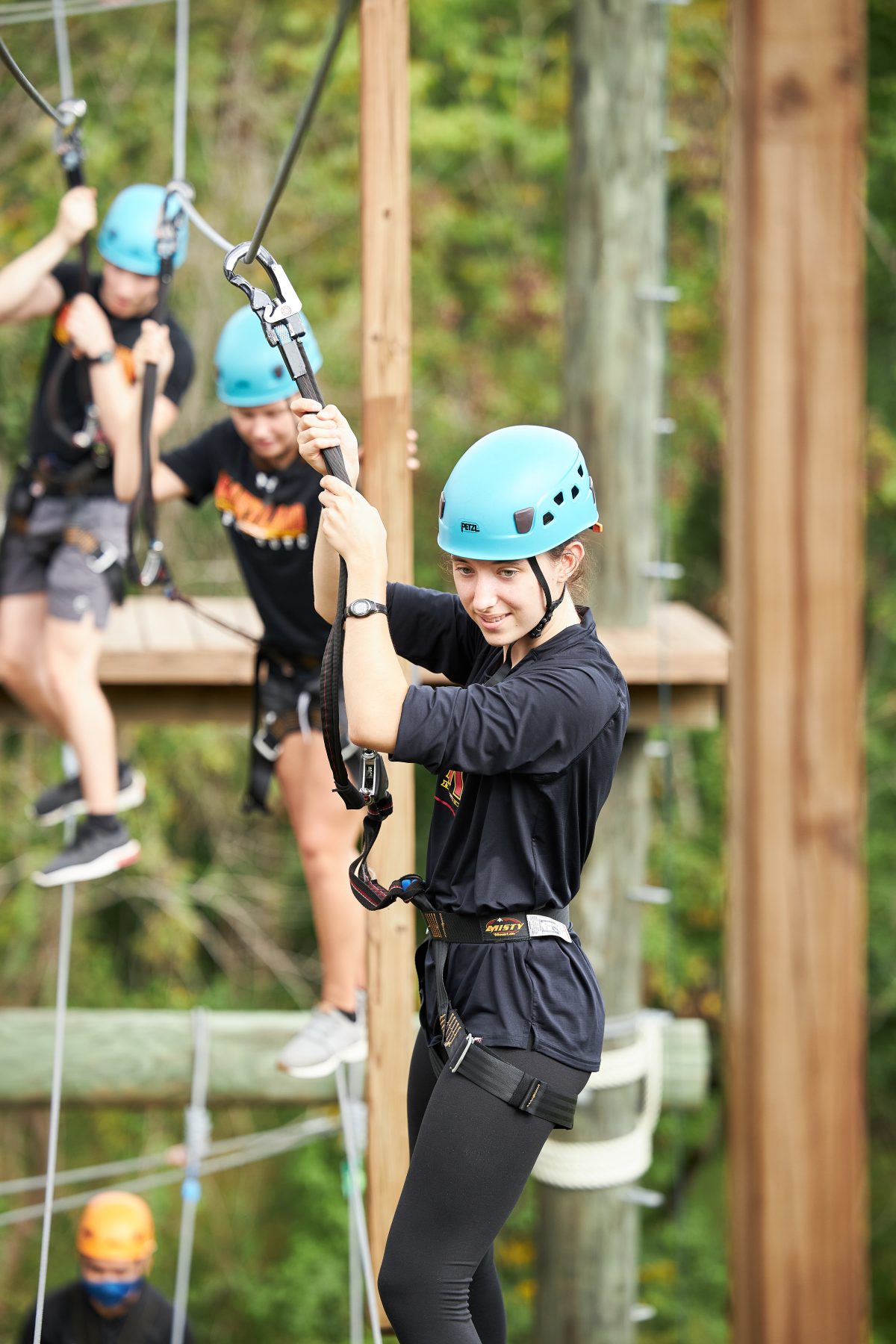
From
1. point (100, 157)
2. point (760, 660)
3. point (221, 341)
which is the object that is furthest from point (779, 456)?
point (100, 157)

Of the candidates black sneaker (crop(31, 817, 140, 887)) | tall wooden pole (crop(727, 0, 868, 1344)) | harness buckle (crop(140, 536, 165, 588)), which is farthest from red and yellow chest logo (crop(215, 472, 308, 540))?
tall wooden pole (crop(727, 0, 868, 1344))

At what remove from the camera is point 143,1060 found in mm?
4398

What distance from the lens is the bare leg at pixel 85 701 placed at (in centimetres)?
346

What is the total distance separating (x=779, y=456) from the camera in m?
2.24

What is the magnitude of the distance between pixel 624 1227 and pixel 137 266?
2.95 metres

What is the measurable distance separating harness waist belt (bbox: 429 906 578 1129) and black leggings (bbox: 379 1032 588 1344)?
0.05ft

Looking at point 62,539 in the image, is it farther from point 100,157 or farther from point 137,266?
point 100,157

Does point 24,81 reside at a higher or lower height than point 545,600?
higher

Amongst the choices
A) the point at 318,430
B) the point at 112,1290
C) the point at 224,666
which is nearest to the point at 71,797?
the point at 224,666

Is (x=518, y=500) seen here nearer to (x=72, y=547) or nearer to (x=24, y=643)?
(x=72, y=547)

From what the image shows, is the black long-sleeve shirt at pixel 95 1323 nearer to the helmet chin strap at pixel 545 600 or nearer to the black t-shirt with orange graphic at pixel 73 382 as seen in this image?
the black t-shirt with orange graphic at pixel 73 382

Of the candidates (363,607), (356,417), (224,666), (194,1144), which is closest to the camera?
(363,607)

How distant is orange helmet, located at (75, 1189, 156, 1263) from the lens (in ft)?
13.7

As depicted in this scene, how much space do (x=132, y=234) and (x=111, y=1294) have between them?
279cm
